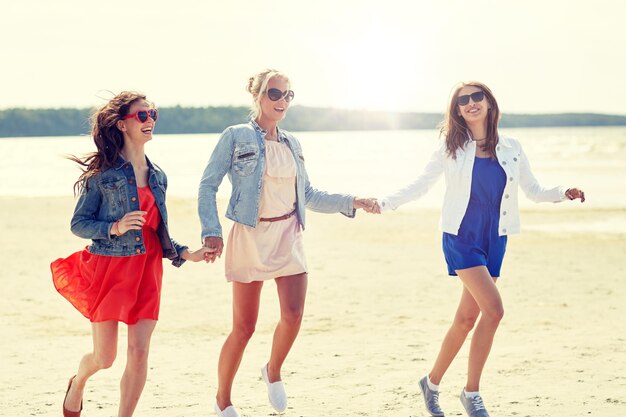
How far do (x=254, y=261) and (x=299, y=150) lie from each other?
80cm

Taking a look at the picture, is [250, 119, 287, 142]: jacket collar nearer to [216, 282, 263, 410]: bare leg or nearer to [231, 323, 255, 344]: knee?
[216, 282, 263, 410]: bare leg

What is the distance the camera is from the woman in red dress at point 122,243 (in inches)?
222

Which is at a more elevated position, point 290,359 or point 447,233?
point 447,233

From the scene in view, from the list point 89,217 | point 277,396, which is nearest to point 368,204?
point 277,396

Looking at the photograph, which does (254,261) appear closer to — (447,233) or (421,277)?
(447,233)

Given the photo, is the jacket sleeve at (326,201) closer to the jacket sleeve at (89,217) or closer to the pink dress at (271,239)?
the pink dress at (271,239)

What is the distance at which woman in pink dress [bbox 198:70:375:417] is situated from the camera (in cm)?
620

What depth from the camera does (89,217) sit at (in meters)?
5.68

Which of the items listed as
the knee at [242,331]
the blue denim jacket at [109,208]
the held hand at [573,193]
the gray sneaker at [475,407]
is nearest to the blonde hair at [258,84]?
the blue denim jacket at [109,208]

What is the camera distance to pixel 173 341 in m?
9.77

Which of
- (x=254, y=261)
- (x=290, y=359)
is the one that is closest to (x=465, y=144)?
(x=254, y=261)

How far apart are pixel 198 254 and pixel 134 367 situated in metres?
0.75

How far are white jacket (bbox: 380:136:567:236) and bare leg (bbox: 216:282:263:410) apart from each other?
1.28m

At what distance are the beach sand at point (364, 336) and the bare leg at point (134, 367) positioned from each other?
1.32 m
